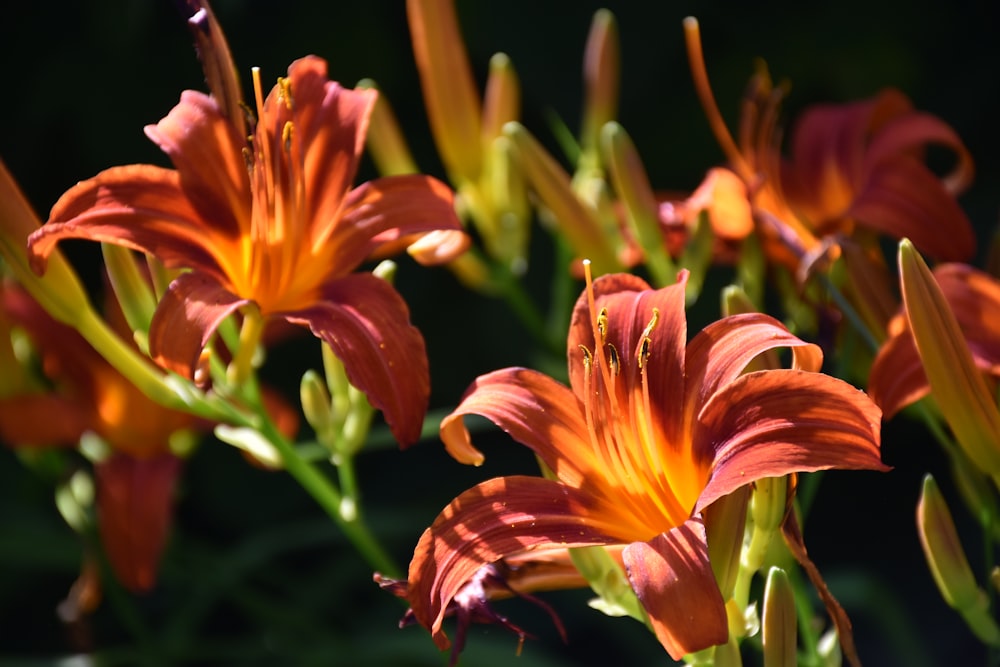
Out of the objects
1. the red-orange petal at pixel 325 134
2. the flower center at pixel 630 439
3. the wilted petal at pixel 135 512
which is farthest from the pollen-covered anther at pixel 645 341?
the wilted petal at pixel 135 512

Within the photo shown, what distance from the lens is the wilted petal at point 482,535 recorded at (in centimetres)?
58

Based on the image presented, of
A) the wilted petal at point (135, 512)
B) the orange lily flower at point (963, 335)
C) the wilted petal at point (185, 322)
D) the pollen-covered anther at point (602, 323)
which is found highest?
the wilted petal at point (185, 322)

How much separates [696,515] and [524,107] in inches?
31.3

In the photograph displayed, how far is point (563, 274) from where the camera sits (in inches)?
41.0

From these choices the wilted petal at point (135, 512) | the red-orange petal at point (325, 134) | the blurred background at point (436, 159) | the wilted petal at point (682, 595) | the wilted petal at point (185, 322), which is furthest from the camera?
the blurred background at point (436, 159)

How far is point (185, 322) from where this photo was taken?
25.4 inches

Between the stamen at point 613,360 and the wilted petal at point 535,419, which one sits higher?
the stamen at point 613,360

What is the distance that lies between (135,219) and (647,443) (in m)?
0.31

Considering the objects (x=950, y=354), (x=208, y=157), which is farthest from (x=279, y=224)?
(x=950, y=354)

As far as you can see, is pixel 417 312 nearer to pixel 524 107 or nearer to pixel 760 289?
pixel 524 107

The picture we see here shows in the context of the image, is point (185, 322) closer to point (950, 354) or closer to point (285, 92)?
point (285, 92)

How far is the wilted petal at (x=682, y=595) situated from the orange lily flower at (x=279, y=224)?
149mm

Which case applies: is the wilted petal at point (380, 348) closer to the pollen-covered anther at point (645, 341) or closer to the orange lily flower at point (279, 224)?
the orange lily flower at point (279, 224)

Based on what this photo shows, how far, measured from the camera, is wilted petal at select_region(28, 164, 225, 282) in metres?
0.66
